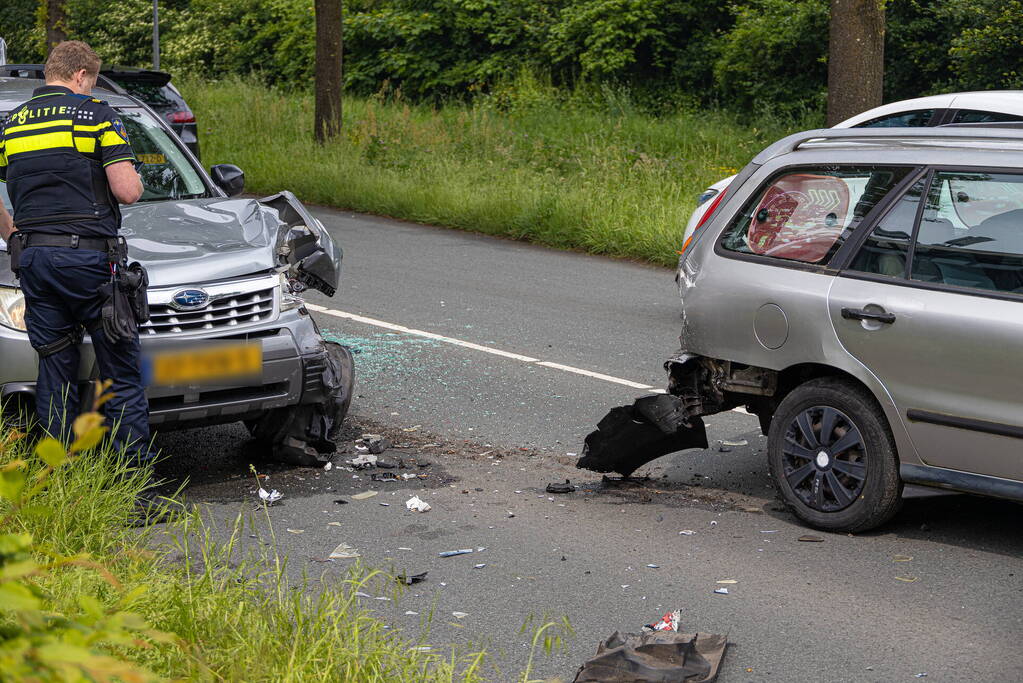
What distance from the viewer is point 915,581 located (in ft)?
16.0

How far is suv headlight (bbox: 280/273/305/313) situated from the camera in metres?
6.13

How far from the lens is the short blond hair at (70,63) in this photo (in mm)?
5391

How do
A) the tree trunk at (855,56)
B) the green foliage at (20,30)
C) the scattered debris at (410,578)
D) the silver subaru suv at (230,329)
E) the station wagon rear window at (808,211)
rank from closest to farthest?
the scattered debris at (410,578) → the station wagon rear window at (808,211) → the silver subaru suv at (230,329) → the tree trunk at (855,56) → the green foliage at (20,30)

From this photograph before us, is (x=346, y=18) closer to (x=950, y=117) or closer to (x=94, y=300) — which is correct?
(x=950, y=117)

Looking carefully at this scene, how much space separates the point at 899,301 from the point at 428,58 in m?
25.9

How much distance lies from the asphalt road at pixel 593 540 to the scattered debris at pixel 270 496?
57 millimetres

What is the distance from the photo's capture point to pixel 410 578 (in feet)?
16.0

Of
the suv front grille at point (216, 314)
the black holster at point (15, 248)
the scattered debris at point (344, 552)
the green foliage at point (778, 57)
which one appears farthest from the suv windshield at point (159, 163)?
the green foliage at point (778, 57)

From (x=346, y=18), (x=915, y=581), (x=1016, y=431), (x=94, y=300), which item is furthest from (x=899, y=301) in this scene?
(x=346, y=18)

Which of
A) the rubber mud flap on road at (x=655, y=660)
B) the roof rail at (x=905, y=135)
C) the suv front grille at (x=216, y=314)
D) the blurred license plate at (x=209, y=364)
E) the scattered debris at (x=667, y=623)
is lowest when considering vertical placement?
the scattered debris at (x=667, y=623)

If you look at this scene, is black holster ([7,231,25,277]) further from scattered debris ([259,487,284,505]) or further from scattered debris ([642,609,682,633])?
scattered debris ([642,609,682,633])

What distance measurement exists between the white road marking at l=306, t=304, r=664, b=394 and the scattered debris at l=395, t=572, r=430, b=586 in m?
3.21

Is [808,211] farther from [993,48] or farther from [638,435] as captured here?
[993,48]

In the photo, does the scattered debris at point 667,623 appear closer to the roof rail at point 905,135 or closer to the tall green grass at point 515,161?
the roof rail at point 905,135
